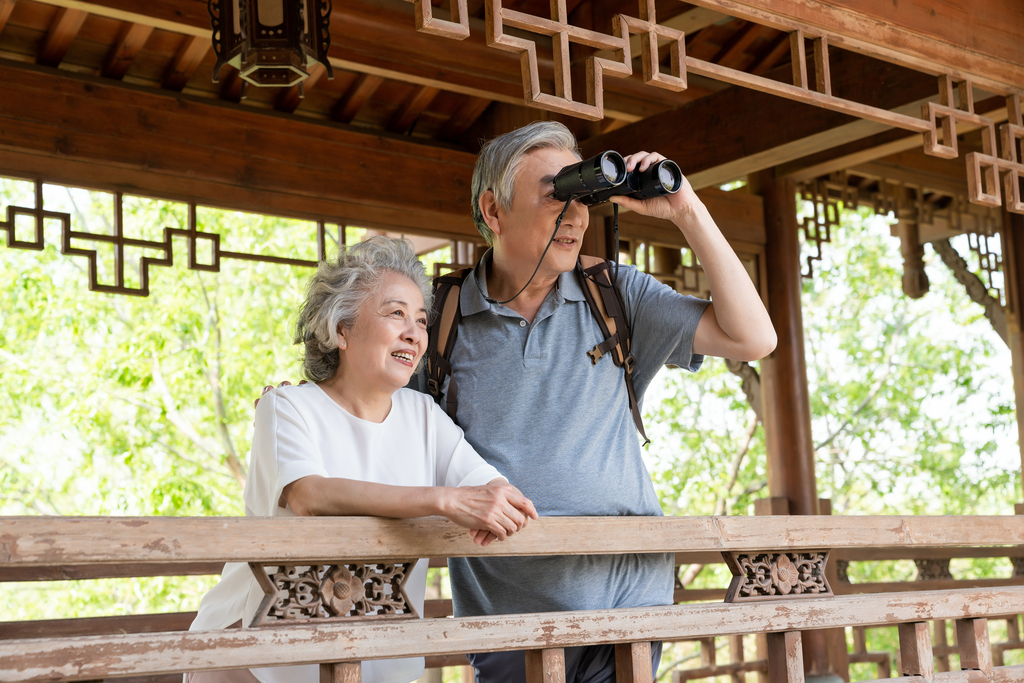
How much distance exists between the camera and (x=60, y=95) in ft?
11.2

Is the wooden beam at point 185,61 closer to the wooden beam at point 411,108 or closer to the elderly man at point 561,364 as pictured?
the wooden beam at point 411,108

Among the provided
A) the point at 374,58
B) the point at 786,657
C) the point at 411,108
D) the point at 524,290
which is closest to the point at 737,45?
the point at 411,108

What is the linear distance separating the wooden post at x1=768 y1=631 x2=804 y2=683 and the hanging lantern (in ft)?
5.39

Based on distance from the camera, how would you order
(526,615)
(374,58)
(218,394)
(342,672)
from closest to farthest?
1. (342,672)
2. (526,615)
3. (374,58)
4. (218,394)

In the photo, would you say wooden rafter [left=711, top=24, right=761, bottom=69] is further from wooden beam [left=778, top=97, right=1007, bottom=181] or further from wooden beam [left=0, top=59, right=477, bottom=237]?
wooden beam [left=0, top=59, right=477, bottom=237]

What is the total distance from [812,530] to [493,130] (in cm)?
284

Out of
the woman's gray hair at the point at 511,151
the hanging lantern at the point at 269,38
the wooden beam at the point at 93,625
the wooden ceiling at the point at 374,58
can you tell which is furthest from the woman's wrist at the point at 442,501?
the wooden ceiling at the point at 374,58

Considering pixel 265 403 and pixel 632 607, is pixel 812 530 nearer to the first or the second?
pixel 632 607

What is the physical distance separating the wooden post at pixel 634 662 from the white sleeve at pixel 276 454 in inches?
20.3

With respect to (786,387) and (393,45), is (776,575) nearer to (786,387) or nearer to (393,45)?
(393,45)

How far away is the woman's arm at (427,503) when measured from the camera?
134cm

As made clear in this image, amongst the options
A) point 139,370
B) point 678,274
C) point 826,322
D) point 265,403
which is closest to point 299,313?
point 265,403

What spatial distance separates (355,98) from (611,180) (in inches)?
105

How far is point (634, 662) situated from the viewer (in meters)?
1.52
